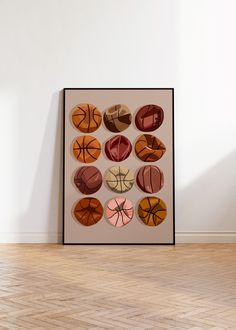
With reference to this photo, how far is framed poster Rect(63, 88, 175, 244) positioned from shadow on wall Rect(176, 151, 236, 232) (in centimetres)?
19

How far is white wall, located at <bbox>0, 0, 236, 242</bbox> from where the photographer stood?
7332mm

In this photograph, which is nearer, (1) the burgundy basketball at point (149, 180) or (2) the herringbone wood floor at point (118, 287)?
(2) the herringbone wood floor at point (118, 287)

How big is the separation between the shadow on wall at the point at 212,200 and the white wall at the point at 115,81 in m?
0.01

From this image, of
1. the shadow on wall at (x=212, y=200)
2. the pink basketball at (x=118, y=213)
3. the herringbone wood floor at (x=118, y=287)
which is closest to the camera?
the herringbone wood floor at (x=118, y=287)

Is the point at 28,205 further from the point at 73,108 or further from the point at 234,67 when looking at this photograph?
the point at 234,67

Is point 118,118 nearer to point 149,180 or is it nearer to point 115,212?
point 149,180

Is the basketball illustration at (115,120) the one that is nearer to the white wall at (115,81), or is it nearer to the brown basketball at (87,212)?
the white wall at (115,81)

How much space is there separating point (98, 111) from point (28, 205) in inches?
51.8

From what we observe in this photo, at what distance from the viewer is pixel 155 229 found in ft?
23.7

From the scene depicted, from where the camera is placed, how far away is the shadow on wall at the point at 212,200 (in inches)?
290

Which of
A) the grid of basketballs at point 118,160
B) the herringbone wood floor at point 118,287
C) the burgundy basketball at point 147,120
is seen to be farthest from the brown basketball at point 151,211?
the burgundy basketball at point 147,120

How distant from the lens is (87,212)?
725 cm

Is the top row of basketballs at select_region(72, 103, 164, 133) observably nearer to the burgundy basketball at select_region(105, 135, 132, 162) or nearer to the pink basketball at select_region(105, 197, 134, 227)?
the burgundy basketball at select_region(105, 135, 132, 162)

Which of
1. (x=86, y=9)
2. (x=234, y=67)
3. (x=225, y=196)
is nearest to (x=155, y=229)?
(x=225, y=196)
